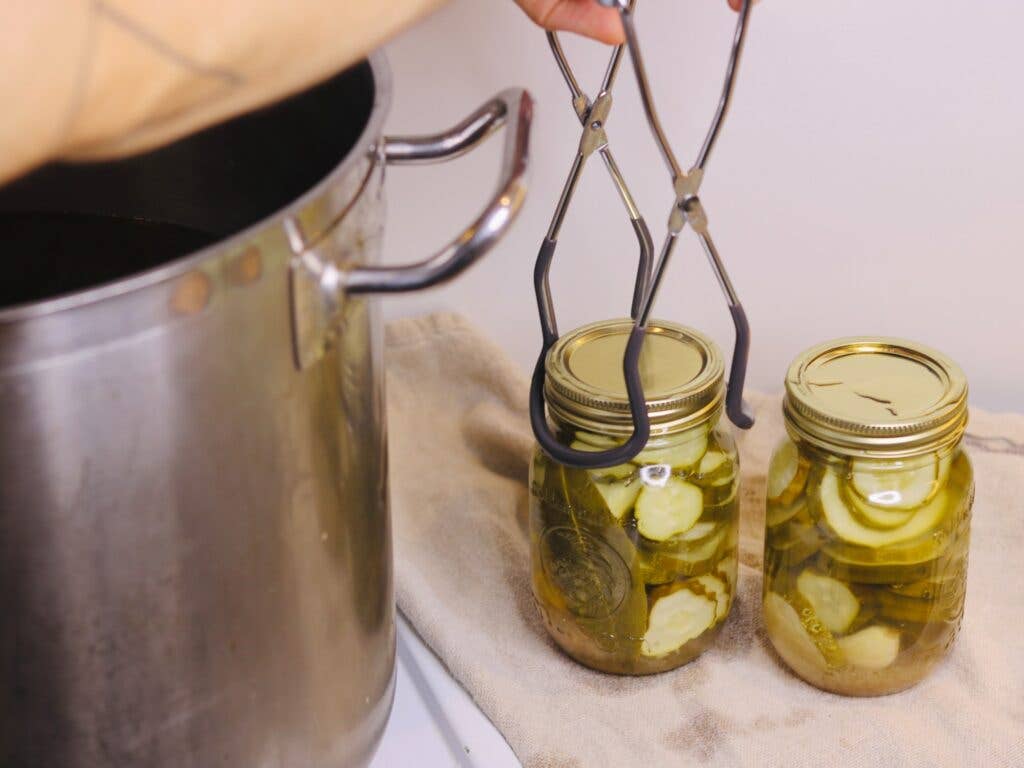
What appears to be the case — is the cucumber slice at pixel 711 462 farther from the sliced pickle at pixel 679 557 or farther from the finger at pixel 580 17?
the finger at pixel 580 17

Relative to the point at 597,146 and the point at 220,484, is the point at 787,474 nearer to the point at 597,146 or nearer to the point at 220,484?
the point at 597,146

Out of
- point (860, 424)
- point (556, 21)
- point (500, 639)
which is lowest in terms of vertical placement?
point (500, 639)

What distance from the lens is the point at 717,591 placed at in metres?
0.51

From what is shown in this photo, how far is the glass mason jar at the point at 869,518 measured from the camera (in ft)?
1.55

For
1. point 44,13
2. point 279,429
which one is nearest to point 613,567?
point 279,429

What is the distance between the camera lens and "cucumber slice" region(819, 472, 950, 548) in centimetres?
47

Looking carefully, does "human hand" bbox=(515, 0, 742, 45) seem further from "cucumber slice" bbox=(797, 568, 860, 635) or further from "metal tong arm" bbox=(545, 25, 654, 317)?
"cucumber slice" bbox=(797, 568, 860, 635)

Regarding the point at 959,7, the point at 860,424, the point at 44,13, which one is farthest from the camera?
the point at 959,7

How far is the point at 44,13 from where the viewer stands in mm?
291

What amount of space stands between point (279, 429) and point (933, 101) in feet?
1.35

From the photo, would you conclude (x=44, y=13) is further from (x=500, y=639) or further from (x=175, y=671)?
(x=500, y=639)

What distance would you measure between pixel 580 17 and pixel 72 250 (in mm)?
209

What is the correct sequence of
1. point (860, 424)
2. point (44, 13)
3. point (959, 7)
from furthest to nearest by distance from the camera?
1. point (959, 7)
2. point (860, 424)
3. point (44, 13)

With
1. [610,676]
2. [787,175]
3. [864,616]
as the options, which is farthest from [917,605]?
[787,175]
